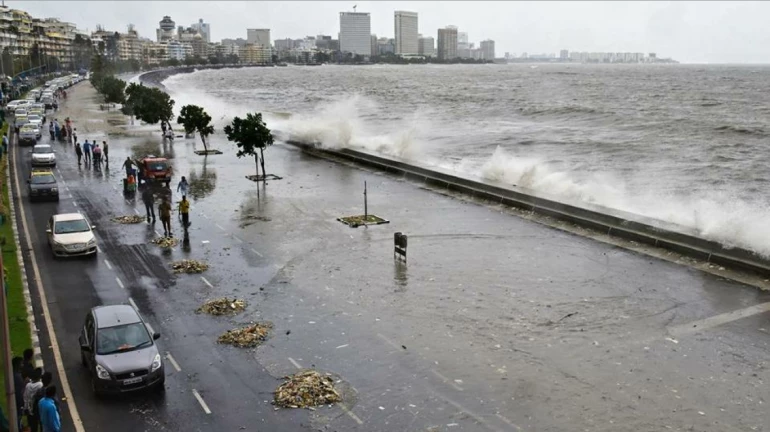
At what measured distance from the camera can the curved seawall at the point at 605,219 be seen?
19734 mm

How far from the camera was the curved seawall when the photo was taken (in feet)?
64.7

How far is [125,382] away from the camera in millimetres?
12086

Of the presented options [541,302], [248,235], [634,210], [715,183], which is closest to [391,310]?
[541,302]

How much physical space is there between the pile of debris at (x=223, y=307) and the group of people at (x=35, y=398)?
195 inches

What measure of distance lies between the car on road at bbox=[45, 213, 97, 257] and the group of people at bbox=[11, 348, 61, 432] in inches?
376

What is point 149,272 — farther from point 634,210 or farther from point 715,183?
point 715,183

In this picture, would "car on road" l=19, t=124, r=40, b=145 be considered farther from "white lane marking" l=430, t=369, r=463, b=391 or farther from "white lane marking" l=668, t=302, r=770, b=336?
"white lane marking" l=668, t=302, r=770, b=336

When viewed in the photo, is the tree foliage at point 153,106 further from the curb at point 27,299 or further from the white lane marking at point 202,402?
the white lane marking at point 202,402

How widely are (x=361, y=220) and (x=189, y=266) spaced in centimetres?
749

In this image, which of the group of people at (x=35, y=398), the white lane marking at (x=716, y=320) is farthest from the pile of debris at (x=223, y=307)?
the white lane marking at (x=716, y=320)

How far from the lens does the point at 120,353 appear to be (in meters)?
12.5

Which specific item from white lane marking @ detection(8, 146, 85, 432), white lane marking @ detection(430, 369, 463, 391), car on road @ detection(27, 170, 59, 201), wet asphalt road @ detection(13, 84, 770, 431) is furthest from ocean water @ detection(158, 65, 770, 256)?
car on road @ detection(27, 170, 59, 201)

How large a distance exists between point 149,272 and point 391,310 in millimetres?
7495

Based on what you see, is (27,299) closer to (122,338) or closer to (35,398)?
(122,338)
